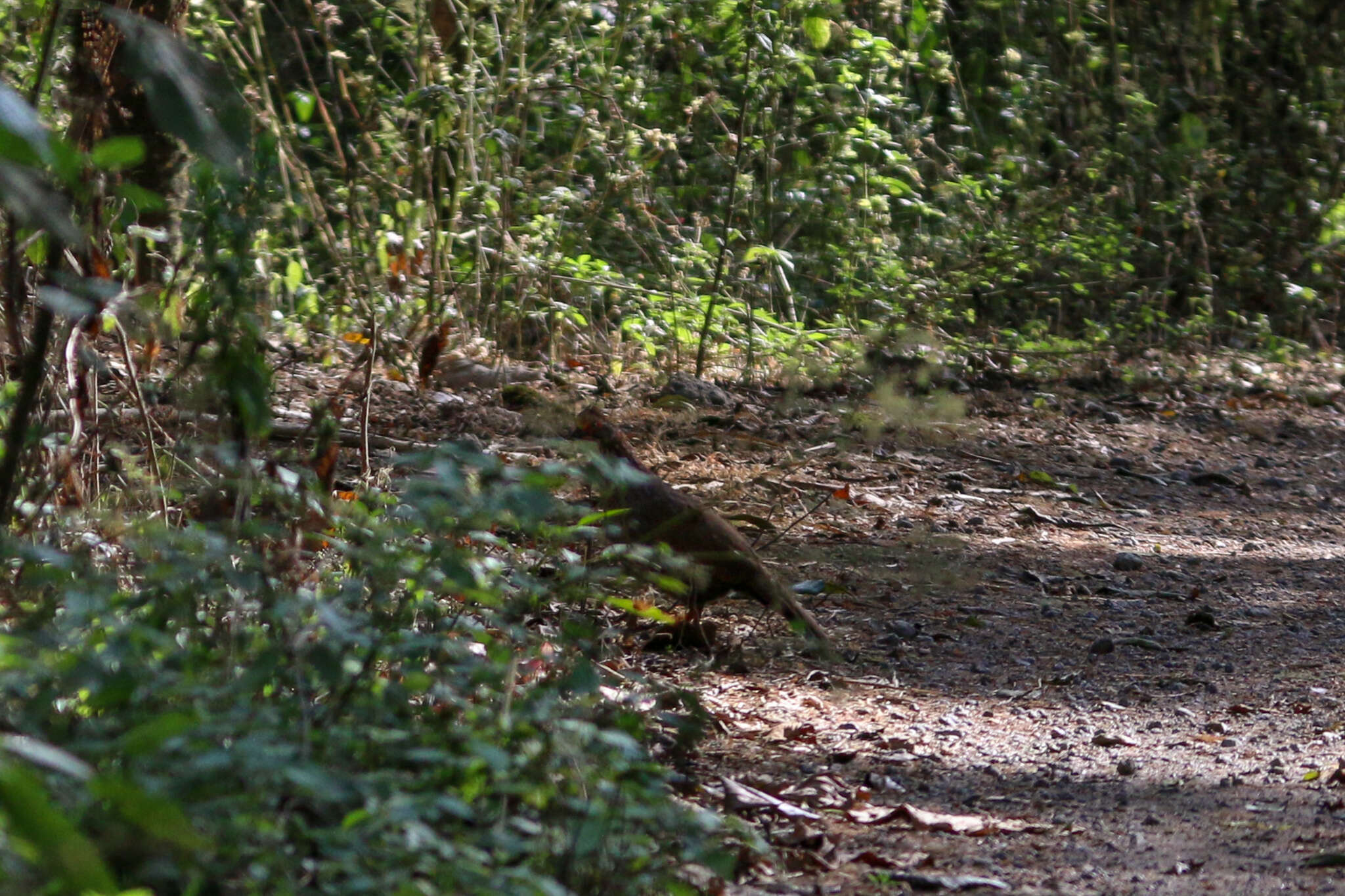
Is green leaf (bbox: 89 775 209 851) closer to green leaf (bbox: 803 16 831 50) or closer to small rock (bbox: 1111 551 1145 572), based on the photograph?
small rock (bbox: 1111 551 1145 572)

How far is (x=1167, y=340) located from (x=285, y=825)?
783cm

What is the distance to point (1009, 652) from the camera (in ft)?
12.0

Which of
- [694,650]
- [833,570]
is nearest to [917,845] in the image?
[694,650]

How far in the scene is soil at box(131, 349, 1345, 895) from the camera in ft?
8.02

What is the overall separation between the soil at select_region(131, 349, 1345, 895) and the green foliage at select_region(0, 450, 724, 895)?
16.3 inches

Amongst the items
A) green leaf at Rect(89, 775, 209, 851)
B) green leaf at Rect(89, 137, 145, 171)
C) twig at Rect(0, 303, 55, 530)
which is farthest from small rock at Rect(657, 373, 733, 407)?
green leaf at Rect(89, 775, 209, 851)

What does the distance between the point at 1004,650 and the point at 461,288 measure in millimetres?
3215

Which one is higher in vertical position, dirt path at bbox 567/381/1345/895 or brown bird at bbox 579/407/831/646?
brown bird at bbox 579/407/831/646

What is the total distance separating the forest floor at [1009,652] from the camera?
2.44m

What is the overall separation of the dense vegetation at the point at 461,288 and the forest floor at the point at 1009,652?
451 millimetres

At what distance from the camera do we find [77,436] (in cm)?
266

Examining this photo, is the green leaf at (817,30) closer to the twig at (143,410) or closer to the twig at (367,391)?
the twig at (367,391)

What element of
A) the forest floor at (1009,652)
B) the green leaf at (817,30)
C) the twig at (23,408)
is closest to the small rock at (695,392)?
the forest floor at (1009,652)

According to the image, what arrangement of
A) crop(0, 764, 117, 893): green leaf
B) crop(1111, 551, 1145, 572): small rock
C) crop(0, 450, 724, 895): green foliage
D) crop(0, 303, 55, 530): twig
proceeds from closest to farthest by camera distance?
crop(0, 764, 117, 893): green leaf → crop(0, 450, 724, 895): green foliage → crop(0, 303, 55, 530): twig → crop(1111, 551, 1145, 572): small rock
